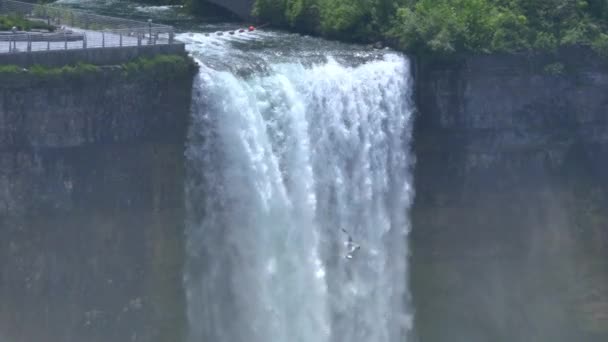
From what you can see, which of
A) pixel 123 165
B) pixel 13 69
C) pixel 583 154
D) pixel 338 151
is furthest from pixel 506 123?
pixel 13 69

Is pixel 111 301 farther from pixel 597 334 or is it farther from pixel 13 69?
pixel 597 334

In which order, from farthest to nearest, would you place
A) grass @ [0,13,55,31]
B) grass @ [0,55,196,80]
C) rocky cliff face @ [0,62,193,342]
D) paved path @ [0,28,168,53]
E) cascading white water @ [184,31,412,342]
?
grass @ [0,13,55,31], cascading white water @ [184,31,412,342], paved path @ [0,28,168,53], rocky cliff face @ [0,62,193,342], grass @ [0,55,196,80]

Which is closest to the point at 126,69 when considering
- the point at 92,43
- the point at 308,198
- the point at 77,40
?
the point at 92,43

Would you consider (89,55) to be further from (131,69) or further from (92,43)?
(92,43)

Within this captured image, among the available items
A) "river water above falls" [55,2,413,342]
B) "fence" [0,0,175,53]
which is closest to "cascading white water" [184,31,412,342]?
"river water above falls" [55,2,413,342]

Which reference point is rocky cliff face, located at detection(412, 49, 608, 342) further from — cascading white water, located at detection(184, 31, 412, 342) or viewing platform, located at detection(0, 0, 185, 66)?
viewing platform, located at detection(0, 0, 185, 66)

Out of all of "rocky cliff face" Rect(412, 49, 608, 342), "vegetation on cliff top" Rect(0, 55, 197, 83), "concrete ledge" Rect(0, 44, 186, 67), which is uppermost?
"concrete ledge" Rect(0, 44, 186, 67)
